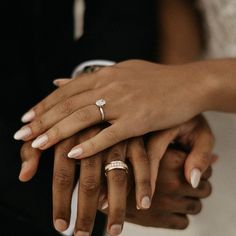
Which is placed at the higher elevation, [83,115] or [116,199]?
[83,115]

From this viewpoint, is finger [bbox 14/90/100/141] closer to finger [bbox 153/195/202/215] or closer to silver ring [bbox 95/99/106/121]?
silver ring [bbox 95/99/106/121]

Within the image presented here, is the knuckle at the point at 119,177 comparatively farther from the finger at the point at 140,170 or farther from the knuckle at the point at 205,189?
the knuckle at the point at 205,189

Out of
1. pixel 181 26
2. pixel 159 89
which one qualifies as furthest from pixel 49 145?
pixel 181 26

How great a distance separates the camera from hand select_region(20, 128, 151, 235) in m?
0.59

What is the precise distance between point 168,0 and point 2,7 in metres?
0.48

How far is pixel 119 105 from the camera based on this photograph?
0.68 metres

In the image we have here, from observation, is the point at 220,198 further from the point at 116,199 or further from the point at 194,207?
the point at 116,199

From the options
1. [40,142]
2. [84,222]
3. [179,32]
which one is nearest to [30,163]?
[40,142]

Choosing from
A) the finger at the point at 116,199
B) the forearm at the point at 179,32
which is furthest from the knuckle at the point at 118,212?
the forearm at the point at 179,32

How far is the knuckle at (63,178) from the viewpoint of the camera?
614mm

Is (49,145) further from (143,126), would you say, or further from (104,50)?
(104,50)

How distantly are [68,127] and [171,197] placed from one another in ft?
0.81

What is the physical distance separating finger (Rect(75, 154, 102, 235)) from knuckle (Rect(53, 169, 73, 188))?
0.02 m

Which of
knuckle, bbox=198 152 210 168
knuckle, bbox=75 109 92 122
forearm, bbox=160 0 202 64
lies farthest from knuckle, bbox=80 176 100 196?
forearm, bbox=160 0 202 64
